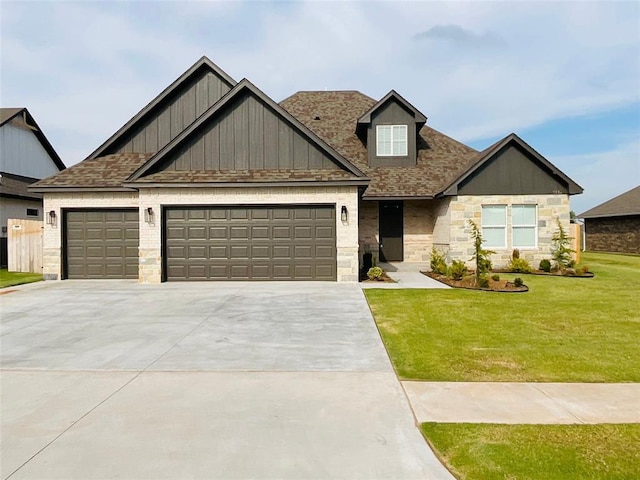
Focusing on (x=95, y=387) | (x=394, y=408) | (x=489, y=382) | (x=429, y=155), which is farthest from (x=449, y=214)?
(x=95, y=387)

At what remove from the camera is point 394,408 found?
14.2 feet

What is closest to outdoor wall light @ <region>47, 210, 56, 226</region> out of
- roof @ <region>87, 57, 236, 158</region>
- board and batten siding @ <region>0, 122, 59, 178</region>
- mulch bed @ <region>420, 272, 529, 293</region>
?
roof @ <region>87, 57, 236, 158</region>

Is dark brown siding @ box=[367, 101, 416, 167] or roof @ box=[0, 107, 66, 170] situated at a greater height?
roof @ box=[0, 107, 66, 170]

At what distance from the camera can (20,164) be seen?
2548 centimetres

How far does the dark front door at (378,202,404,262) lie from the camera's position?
19.4 meters

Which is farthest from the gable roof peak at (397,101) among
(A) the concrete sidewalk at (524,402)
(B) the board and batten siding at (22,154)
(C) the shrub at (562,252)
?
(B) the board and batten siding at (22,154)

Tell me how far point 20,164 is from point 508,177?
2911 centimetres

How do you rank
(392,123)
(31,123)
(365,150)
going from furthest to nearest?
(31,123), (365,150), (392,123)

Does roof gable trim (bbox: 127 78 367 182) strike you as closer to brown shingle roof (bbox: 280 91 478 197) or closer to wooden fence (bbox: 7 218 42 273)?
brown shingle roof (bbox: 280 91 478 197)

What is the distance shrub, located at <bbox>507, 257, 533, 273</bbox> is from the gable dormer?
22.6 ft

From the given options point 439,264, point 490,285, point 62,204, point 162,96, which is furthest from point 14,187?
point 490,285

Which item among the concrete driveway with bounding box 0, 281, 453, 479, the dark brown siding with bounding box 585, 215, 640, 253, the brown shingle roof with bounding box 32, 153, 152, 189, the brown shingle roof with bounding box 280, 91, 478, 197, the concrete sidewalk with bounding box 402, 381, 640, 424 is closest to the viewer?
the concrete driveway with bounding box 0, 281, 453, 479

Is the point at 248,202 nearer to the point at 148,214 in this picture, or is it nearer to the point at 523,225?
the point at 148,214

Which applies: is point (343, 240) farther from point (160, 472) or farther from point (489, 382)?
point (160, 472)
